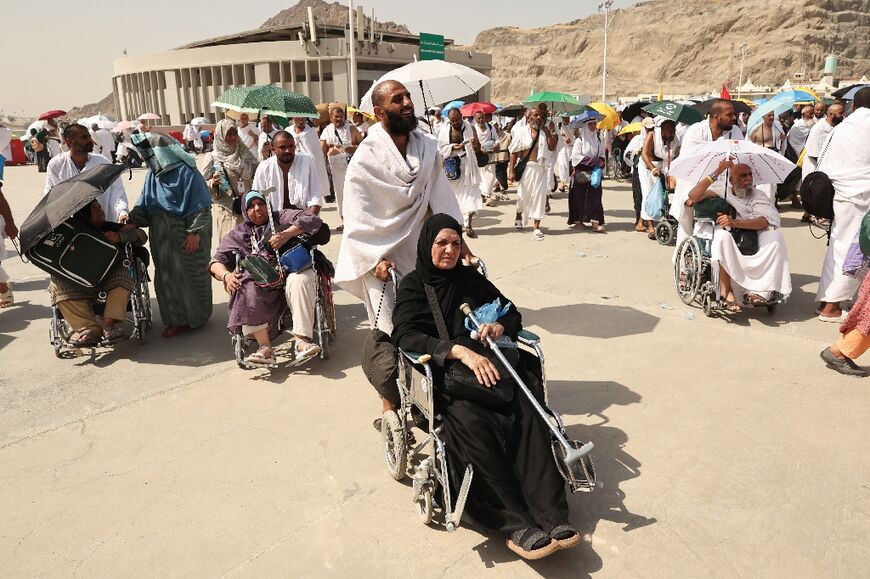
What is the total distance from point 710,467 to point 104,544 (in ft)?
9.30

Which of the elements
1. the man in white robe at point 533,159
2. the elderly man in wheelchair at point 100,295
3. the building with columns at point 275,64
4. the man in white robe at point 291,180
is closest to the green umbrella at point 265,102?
the man in white robe at point 291,180

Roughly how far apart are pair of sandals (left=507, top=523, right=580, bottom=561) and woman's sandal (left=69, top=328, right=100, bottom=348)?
3775 mm

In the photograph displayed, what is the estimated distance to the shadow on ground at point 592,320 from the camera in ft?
17.4

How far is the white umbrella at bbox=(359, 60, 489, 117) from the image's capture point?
22.4 feet

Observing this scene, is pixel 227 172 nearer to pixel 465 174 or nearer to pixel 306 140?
pixel 306 140

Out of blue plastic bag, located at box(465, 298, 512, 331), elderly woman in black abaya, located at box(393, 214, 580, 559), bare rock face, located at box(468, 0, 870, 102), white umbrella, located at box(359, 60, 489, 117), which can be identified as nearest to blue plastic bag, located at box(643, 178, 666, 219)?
white umbrella, located at box(359, 60, 489, 117)

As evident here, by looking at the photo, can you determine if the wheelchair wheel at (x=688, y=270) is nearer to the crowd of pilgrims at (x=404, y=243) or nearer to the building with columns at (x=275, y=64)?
the crowd of pilgrims at (x=404, y=243)

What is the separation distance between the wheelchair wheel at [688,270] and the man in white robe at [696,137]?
0.10m

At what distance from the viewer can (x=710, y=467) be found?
3260mm

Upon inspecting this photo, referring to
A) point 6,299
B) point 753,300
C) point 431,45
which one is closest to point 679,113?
point 753,300

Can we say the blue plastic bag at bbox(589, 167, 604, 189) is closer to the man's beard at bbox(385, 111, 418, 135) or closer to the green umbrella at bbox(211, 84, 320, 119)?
the green umbrella at bbox(211, 84, 320, 119)

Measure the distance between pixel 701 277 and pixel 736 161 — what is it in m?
1.00

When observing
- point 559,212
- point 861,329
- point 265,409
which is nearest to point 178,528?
point 265,409

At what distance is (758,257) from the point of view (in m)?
5.43
